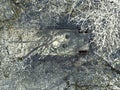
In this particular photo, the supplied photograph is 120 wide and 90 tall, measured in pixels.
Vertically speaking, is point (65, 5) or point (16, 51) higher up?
point (65, 5)

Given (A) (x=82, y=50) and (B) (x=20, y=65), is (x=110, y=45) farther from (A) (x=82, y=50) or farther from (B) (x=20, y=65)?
(B) (x=20, y=65)

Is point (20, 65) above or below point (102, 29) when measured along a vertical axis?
below

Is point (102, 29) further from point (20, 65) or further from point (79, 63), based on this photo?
point (20, 65)

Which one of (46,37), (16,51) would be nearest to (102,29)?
(46,37)

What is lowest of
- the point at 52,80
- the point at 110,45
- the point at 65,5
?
the point at 52,80

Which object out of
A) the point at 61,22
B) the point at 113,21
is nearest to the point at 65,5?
the point at 61,22
